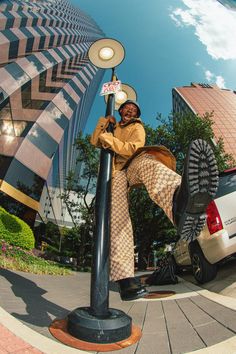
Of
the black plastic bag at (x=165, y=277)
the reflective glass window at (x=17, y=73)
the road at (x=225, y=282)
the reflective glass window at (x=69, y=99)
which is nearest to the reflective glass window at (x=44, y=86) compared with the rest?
the reflective glass window at (x=69, y=99)

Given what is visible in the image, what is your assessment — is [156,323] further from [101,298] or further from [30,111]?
[30,111]

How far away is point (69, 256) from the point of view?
75.8ft

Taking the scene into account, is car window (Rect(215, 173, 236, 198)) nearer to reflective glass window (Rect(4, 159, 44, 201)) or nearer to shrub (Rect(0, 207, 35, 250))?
shrub (Rect(0, 207, 35, 250))

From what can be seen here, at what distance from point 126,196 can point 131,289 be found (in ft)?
3.05

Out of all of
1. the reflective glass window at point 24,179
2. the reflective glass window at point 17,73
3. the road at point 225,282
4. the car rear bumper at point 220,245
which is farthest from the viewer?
the reflective glass window at point 17,73

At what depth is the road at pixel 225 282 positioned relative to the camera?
409 centimetres

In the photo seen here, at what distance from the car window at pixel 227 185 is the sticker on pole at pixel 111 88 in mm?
2567

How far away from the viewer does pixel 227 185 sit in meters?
4.79

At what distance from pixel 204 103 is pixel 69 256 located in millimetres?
84912

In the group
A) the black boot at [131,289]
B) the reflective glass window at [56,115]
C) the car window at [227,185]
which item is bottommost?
the black boot at [131,289]

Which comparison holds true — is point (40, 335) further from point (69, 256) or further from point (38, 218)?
point (69, 256)

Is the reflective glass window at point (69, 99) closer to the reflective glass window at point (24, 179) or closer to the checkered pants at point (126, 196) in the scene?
the reflective glass window at point (24, 179)

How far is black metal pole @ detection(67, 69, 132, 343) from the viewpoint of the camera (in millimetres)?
2242

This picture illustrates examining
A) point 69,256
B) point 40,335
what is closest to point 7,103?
point 69,256
